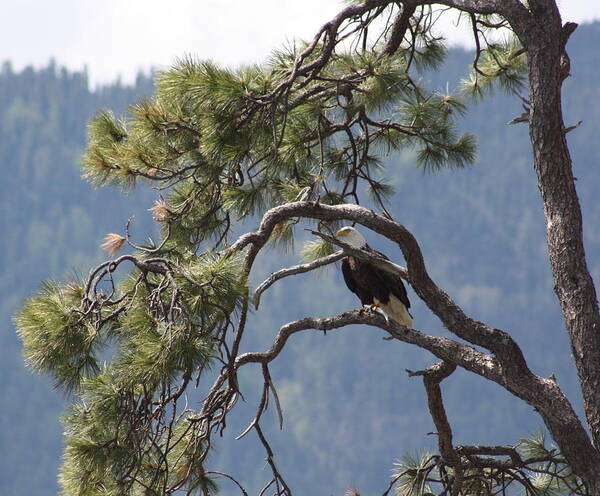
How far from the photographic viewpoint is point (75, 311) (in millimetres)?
2572

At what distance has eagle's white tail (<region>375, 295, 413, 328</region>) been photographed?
4023 millimetres

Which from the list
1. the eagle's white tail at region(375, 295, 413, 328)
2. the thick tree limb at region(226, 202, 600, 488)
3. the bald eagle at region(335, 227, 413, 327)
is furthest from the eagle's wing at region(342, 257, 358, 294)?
the thick tree limb at region(226, 202, 600, 488)

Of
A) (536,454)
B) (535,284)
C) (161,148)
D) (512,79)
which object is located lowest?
(536,454)

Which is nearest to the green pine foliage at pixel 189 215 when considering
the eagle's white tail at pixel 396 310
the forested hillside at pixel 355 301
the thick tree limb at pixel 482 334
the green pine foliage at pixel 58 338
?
the green pine foliage at pixel 58 338

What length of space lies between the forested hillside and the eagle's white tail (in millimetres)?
31871

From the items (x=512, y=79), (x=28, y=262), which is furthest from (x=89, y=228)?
(x=512, y=79)

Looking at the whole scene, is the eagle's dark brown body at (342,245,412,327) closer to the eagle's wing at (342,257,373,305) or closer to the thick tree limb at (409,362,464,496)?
the eagle's wing at (342,257,373,305)

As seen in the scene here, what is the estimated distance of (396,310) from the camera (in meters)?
4.08

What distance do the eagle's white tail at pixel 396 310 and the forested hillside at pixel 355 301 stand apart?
31.9m

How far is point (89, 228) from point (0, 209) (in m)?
3.99

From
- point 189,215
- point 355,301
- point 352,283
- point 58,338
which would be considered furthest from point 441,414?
point 355,301

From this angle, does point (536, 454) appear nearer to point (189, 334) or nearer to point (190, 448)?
point (190, 448)

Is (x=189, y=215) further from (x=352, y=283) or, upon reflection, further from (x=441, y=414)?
(x=441, y=414)

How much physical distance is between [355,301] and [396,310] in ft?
114
